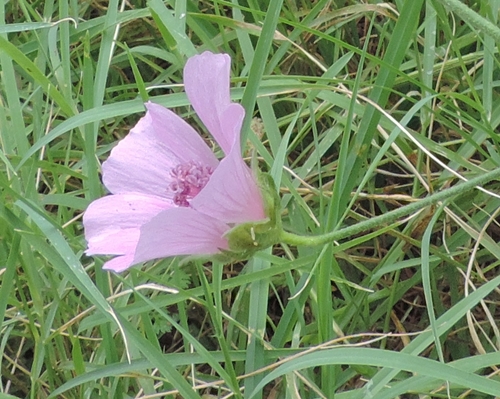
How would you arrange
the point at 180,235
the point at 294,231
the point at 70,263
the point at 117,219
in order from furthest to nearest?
the point at 294,231 < the point at 70,263 < the point at 117,219 < the point at 180,235

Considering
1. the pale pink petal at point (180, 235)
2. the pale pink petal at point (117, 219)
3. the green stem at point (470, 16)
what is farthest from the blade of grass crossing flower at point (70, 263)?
the green stem at point (470, 16)

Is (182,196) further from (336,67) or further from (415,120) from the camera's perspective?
(415,120)

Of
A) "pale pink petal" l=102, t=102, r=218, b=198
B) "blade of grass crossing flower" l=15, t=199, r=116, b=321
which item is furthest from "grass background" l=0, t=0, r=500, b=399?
"pale pink petal" l=102, t=102, r=218, b=198

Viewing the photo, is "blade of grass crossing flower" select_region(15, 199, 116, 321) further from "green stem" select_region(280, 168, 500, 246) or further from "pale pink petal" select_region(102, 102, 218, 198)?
"green stem" select_region(280, 168, 500, 246)

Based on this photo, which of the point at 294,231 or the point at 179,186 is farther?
the point at 294,231

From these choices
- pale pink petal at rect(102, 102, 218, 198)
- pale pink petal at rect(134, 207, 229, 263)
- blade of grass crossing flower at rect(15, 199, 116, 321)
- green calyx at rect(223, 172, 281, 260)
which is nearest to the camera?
pale pink petal at rect(134, 207, 229, 263)

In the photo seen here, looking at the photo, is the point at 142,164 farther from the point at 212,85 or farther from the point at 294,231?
the point at 294,231

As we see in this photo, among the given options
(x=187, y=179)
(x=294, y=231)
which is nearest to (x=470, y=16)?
(x=187, y=179)
